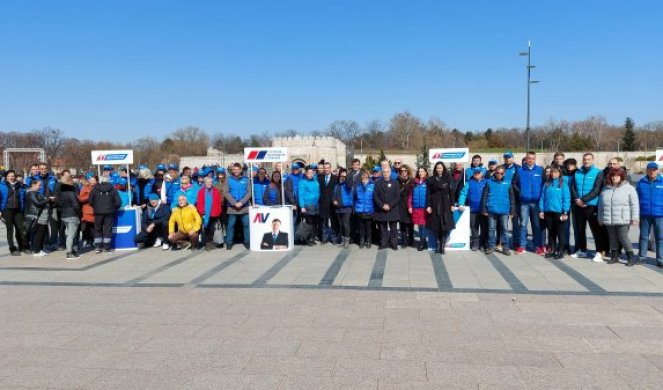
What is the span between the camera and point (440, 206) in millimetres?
9914

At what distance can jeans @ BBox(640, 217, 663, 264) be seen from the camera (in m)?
8.44

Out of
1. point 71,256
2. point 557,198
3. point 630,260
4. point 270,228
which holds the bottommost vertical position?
point 71,256

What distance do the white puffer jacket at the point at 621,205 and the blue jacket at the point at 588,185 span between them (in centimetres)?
38

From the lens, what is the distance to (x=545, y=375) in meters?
4.16

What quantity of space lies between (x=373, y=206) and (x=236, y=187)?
3112 millimetres

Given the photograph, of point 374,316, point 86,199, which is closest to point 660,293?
point 374,316

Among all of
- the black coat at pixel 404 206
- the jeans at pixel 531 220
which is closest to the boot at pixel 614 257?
the jeans at pixel 531 220

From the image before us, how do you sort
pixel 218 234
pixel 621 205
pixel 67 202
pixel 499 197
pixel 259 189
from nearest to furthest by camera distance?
pixel 621 205 → pixel 499 197 → pixel 67 202 → pixel 259 189 → pixel 218 234

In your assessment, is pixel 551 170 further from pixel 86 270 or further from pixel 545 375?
pixel 86 270

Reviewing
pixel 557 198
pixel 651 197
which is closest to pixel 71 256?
pixel 557 198

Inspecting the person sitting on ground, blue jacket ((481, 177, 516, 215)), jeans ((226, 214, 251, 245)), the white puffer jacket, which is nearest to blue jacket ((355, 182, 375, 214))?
blue jacket ((481, 177, 516, 215))

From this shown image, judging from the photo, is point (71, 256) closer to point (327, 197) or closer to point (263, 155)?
point (263, 155)

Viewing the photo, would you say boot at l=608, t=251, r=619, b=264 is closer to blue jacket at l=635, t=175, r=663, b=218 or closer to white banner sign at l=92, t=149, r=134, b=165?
blue jacket at l=635, t=175, r=663, b=218

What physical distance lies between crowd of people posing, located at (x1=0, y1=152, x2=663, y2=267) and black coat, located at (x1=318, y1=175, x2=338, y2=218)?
3cm
